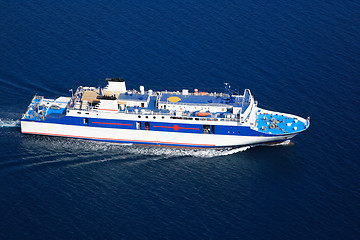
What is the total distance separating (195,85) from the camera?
390 feet

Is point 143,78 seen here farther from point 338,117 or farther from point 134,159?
point 338,117

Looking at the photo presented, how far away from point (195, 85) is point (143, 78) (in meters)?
11.7

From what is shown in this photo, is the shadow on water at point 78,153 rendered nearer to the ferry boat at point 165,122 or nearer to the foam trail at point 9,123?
the foam trail at point 9,123

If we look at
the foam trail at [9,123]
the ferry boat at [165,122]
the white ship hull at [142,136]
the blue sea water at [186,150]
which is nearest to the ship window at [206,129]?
the ferry boat at [165,122]

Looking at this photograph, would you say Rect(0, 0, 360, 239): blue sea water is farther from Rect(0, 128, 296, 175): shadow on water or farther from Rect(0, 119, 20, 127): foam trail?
Rect(0, 119, 20, 127): foam trail

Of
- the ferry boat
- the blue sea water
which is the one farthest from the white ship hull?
the blue sea water

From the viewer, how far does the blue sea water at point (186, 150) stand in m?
85.1

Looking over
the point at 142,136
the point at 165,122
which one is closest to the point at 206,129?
the point at 165,122

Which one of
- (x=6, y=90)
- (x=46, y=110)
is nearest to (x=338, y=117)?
(x=46, y=110)

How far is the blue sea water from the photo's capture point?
279ft

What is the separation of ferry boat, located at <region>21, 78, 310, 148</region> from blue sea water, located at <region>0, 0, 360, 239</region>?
229 centimetres

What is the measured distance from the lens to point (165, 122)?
102938mm

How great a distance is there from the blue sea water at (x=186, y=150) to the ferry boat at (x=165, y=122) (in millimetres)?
2294

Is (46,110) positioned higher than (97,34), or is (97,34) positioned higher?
(97,34)
